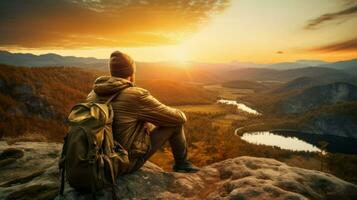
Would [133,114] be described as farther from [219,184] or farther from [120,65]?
[219,184]

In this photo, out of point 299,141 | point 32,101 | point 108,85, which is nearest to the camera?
point 108,85

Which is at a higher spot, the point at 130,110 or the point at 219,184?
the point at 130,110

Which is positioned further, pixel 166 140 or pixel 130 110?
pixel 166 140

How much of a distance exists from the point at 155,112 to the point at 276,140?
148m

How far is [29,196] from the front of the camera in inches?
299

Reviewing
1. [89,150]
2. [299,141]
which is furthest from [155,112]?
[299,141]

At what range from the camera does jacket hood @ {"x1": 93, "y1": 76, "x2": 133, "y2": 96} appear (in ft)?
23.7

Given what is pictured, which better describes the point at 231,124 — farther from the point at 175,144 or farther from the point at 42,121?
the point at 175,144

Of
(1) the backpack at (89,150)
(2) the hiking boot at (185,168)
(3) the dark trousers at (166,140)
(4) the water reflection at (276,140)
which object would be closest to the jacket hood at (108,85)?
Result: (1) the backpack at (89,150)

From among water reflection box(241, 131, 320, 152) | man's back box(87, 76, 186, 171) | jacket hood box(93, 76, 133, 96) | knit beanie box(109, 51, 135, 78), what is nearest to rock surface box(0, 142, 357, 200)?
man's back box(87, 76, 186, 171)

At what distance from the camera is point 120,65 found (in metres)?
7.77

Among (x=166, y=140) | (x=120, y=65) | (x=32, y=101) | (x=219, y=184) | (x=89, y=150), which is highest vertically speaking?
(x=120, y=65)

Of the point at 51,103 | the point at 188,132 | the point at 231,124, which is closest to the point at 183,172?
the point at 188,132

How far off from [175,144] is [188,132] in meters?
127
